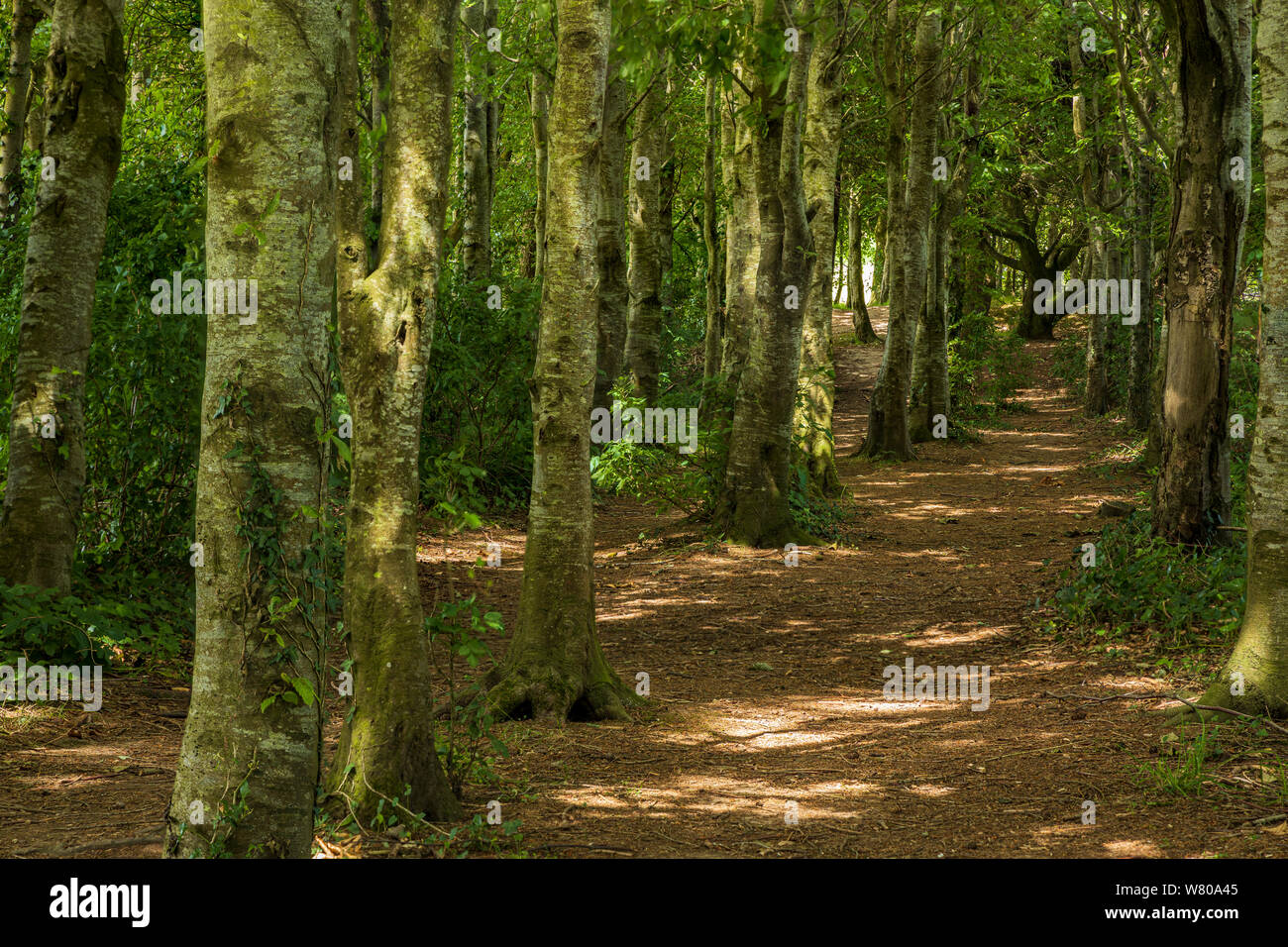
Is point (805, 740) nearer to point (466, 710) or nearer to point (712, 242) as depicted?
point (466, 710)

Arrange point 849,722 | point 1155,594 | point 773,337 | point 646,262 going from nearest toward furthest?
point 849,722, point 1155,594, point 773,337, point 646,262

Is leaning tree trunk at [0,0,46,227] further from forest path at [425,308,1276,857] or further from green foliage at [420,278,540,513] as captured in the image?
forest path at [425,308,1276,857]

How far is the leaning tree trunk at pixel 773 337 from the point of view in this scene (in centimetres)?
1141

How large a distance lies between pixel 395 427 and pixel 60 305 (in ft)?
13.3

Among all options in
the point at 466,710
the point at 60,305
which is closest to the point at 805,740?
the point at 466,710

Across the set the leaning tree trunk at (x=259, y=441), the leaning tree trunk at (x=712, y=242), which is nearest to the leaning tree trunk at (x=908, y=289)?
the leaning tree trunk at (x=712, y=242)

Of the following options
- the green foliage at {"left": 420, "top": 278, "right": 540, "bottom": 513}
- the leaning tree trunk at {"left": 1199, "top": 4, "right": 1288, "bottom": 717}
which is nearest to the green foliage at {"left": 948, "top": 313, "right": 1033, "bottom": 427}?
the green foliage at {"left": 420, "top": 278, "right": 540, "bottom": 513}

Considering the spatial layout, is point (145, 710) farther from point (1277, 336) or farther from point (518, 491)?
point (518, 491)

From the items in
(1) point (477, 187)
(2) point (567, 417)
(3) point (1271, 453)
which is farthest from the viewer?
(1) point (477, 187)

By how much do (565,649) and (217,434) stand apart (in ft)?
12.9

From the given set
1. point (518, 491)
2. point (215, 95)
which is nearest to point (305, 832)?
point (215, 95)

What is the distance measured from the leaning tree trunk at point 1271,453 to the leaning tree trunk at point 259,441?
5060 millimetres

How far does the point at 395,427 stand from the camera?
4801 millimetres

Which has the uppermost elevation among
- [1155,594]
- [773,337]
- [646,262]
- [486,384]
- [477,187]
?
[477,187]
